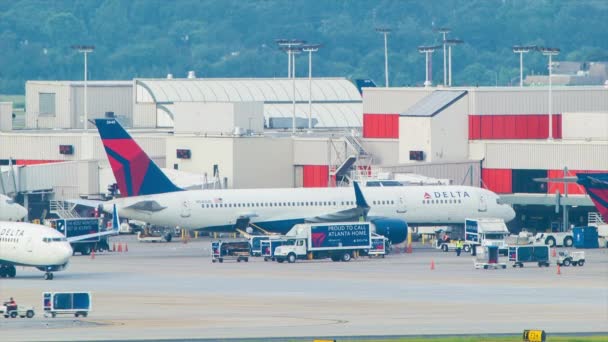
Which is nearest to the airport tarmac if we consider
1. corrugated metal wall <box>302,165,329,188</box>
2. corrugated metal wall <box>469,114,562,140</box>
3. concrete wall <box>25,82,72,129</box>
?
corrugated metal wall <box>469,114,562,140</box>

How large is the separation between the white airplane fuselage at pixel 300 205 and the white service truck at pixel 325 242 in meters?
6.27

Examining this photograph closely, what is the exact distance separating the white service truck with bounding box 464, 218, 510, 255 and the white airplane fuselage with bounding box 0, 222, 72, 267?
26643 millimetres

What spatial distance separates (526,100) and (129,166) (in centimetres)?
3306

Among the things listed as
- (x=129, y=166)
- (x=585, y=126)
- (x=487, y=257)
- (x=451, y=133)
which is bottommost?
(x=487, y=257)

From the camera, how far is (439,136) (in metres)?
121

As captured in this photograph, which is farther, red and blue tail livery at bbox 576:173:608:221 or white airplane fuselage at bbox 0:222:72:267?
red and blue tail livery at bbox 576:173:608:221

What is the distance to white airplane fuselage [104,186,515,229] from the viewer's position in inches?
4011

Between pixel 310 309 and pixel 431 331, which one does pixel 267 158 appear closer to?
pixel 310 309

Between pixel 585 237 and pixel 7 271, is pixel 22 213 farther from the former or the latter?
pixel 585 237

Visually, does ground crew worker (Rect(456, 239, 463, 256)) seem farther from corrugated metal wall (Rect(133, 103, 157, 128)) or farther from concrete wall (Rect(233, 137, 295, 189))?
corrugated metal wall (Rect(133, 103, 157, 128))

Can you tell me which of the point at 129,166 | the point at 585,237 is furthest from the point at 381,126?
the point at 129,166

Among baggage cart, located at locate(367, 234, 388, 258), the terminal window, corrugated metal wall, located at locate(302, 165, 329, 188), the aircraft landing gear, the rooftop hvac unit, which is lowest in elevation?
the aircraft landing gear

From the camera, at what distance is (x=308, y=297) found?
74938 millimetres

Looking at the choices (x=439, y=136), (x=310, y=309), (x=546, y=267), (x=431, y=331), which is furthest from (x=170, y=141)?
(x=431, y=331)
